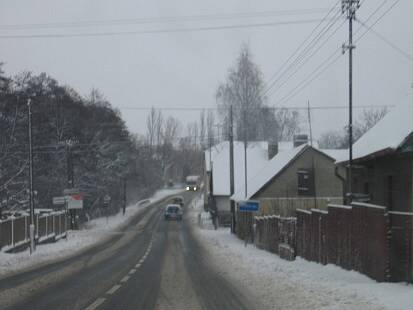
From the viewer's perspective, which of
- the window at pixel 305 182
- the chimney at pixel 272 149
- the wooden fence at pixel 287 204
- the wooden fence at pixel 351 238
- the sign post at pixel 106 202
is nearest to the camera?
the wooden fence at pixel 351 238

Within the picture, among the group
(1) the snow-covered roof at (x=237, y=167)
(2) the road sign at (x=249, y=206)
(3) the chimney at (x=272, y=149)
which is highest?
(3) the chimney at (x=272, y=149)

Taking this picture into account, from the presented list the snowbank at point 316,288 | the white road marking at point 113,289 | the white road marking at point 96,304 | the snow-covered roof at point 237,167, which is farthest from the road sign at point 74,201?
the white road marking at point 96,304

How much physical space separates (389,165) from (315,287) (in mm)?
5255

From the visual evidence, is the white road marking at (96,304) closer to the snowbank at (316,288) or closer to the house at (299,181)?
the snowbank at (316,288)

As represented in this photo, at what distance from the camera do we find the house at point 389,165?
15.1 meters

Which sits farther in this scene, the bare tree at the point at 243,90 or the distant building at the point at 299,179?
the bare tree at the point at 243,90

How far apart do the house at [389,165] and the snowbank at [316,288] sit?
2.60 metres

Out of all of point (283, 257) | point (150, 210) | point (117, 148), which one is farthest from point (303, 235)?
point (150, 210)

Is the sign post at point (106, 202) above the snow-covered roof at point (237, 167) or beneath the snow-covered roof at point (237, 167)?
beneath

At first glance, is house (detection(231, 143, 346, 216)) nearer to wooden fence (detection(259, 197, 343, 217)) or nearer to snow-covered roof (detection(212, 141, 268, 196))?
wooden fence (detection(259, 197, 343, 217))

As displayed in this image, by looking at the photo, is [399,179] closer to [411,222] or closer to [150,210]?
[411,222]

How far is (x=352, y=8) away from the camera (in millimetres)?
19719

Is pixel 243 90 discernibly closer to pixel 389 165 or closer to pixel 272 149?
pixel 272 149

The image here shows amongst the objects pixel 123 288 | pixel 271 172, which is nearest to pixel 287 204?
pixel 271 172
